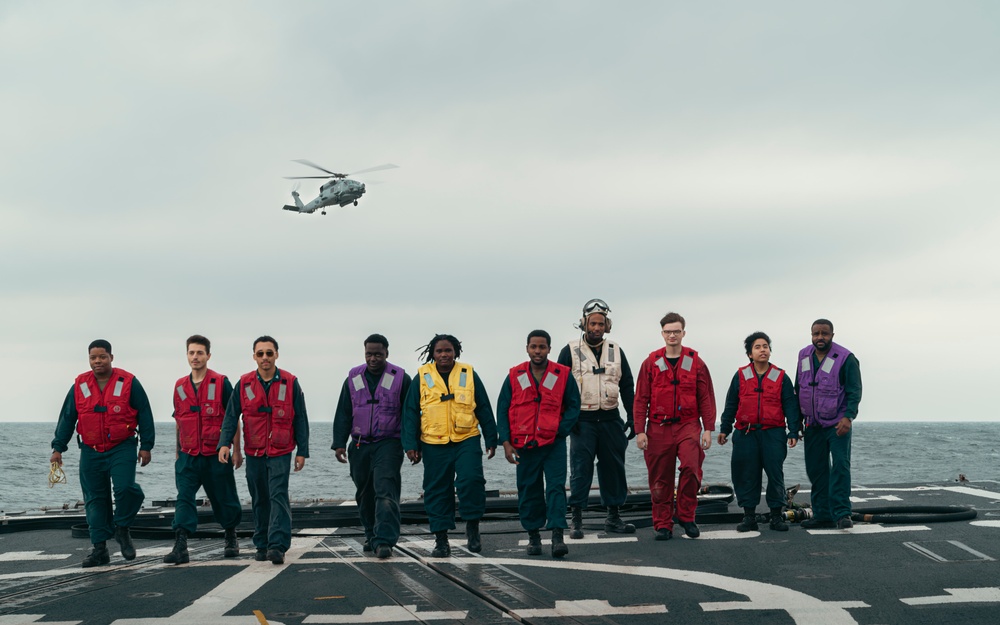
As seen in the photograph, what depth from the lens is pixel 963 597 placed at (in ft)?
18.1

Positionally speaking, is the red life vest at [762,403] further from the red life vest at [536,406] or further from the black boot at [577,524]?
the red life vest at [536,406]

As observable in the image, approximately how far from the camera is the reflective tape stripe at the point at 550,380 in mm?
8164

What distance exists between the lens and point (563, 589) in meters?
6.12

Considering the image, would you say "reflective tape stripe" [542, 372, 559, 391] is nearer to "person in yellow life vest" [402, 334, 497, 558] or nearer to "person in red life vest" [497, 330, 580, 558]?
"person in red life vest" [497, 330, 580, 558]

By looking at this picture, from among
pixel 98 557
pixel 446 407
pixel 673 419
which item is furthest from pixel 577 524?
pixel 98 557

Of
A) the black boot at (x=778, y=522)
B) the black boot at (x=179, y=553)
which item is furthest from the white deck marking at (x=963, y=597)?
the black boot at (x=179, y=553)

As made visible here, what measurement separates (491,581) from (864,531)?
162 inches

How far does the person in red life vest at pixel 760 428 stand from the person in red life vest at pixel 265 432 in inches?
163

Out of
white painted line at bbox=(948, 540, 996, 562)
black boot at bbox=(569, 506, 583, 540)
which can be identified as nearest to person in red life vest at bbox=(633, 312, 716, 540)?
black boot at bbox=(569, 506, 583, 540)

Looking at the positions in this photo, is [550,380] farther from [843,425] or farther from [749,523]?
[843,425]

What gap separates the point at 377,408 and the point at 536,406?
4.65 ft

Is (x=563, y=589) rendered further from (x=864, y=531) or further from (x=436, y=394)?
(x=864, y=531)

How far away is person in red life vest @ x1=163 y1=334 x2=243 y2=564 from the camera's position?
827cm

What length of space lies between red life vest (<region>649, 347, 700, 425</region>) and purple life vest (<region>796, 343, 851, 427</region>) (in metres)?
1.30
